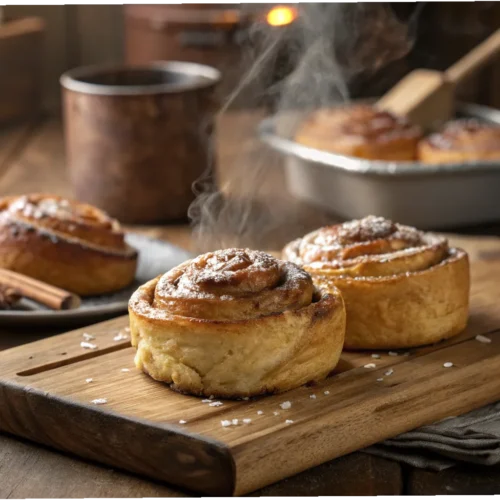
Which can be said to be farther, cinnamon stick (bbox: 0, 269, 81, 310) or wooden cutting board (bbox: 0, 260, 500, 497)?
cinnamon stick (bbox: 0, 269, 81, 310)

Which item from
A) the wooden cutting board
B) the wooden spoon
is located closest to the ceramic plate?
the wooden cutting board

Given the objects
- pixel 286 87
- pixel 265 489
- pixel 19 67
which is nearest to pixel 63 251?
pixel 265 489

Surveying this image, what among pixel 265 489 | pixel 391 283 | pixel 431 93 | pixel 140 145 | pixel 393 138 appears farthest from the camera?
pixel 431 93

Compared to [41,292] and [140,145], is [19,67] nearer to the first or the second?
[140,145]

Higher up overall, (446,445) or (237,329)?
(237,329)

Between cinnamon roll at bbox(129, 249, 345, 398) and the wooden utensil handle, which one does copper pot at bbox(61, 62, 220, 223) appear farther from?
cinnamon roll at bbox(129, 249, 345, 398)

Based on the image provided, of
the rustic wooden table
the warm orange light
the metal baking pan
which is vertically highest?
the warm orange light
